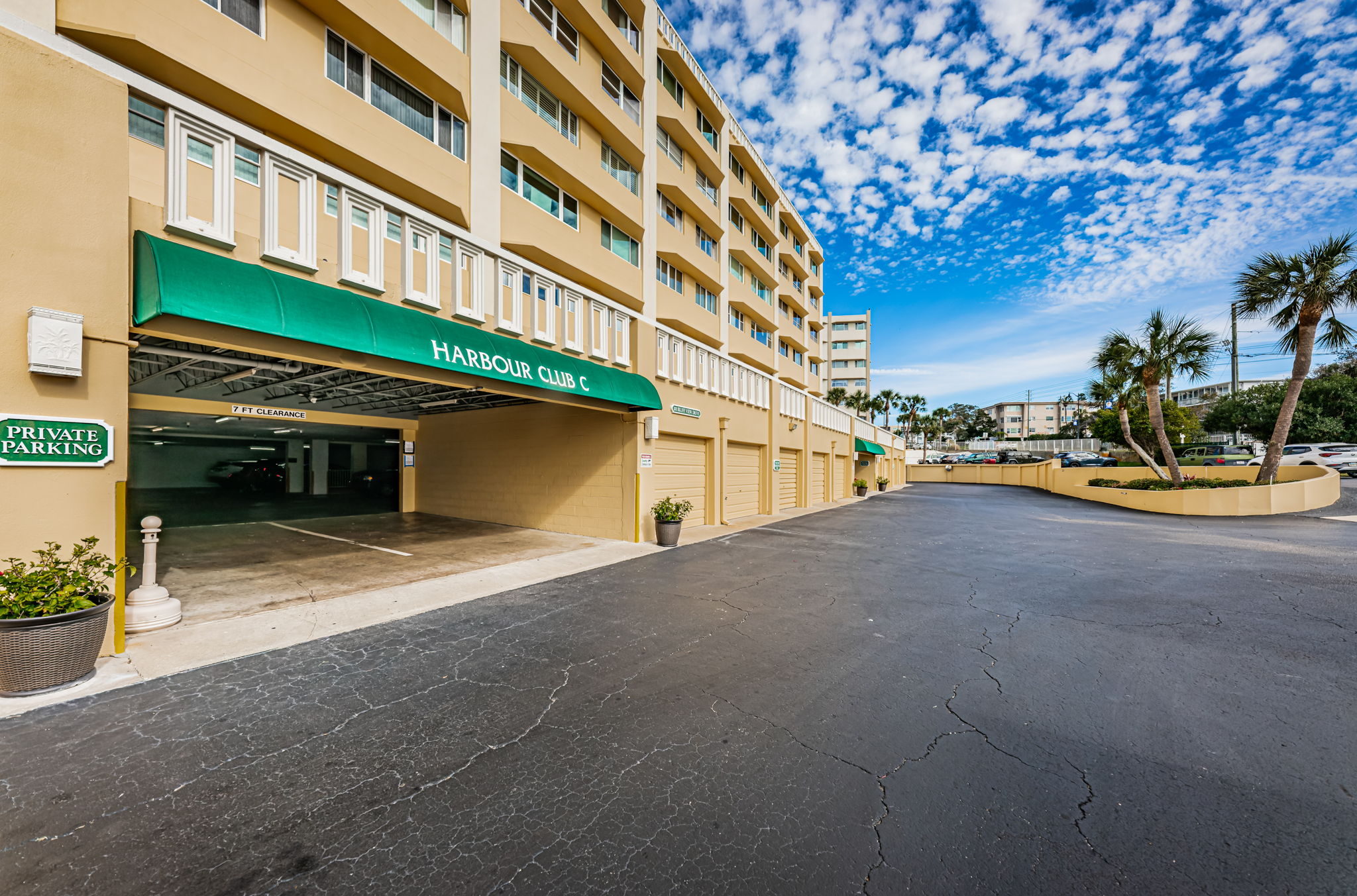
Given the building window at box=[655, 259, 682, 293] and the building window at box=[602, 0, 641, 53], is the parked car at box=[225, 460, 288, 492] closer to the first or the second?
the building window at box=[655, 259, 682, 293]

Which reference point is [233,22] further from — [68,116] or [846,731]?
[846,731]

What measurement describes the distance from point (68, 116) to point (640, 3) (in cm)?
1704

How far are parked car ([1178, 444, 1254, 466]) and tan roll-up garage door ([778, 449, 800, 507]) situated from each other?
21552mm

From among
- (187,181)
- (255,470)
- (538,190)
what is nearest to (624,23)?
(538,190)

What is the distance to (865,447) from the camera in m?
34.1

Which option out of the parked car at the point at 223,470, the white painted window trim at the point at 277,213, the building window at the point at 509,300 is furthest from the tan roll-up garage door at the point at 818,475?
the parked car at the point at 223,470

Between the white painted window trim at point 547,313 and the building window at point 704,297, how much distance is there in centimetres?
1167

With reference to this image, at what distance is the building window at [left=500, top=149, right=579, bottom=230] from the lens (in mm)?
13398

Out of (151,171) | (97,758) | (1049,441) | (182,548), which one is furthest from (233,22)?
(1049,441)

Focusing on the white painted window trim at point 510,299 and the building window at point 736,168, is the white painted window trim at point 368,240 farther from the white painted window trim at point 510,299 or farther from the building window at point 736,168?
the building window at point 736,168

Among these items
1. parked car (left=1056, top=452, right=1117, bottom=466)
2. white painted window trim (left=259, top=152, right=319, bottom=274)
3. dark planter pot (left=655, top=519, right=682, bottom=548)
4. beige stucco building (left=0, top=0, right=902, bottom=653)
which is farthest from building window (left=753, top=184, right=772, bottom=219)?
parked car (left=1056, top=452, right=1117, bottom=466)

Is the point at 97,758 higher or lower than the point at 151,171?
lower

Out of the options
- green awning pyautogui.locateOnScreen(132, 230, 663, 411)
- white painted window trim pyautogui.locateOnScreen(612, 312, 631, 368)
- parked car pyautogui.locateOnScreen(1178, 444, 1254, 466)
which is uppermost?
white painted window trim pyautogui.locateOnScreen(612, 312, 631, 368)

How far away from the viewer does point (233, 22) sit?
8938 millimetres
